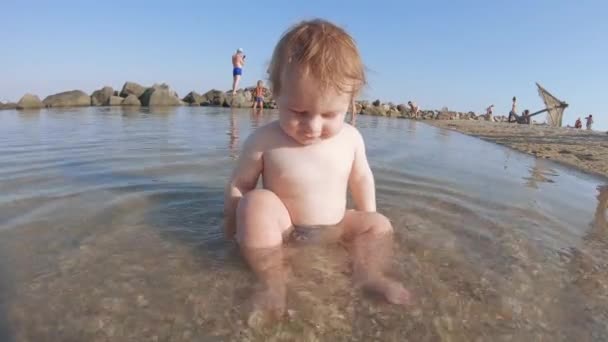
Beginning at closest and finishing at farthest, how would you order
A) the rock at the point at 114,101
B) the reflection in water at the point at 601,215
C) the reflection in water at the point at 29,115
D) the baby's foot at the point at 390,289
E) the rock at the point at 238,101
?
the baby's foot at the point at 390,289 < the reflection in water at the point at 601,215 < the reflection in water at the point at 29,115 < the rock at the point at 114,101 < the rock at the point at 238,101

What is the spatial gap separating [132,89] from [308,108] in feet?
64.7

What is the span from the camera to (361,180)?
2434 millimetres

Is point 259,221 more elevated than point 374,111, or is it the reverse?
point 374,111

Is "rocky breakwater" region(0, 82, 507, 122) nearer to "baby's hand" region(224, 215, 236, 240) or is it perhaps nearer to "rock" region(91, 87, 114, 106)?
"rock" region(91, 87, 114, 106)

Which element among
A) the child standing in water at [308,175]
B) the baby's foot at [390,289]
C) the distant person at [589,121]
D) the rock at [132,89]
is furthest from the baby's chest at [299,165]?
the distant person at [589,121]

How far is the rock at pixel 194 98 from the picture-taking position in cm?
2069

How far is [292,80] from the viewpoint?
1.88 m

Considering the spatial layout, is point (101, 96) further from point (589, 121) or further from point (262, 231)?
point (589, 121)

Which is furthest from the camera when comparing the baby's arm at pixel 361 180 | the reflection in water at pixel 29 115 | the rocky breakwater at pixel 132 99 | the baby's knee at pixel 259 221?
the rocky breakwater at pixel 132 99

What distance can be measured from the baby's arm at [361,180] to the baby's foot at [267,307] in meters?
0.98

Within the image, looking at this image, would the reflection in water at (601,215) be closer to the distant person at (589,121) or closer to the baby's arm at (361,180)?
the baby's arm at (361,180)

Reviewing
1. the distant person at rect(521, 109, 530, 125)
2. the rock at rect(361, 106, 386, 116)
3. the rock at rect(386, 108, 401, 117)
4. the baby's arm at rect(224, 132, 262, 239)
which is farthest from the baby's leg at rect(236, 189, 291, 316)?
the distant person at rect(521, 109, 530, 125)

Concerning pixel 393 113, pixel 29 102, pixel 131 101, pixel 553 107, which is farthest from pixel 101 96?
pixel 553 107

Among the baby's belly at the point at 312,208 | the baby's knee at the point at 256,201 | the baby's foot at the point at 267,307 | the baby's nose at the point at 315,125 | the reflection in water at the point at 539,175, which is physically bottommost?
the baby's foot at the point at 267,307
